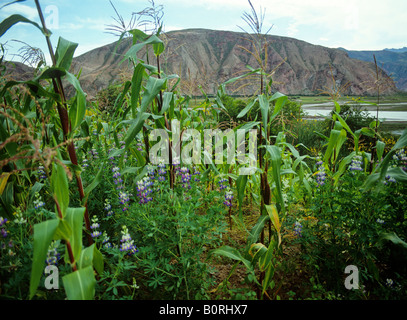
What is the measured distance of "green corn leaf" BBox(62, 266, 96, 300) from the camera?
889 millimetres

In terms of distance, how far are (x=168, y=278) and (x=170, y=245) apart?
0.23 metres

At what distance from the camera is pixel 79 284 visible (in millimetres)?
915

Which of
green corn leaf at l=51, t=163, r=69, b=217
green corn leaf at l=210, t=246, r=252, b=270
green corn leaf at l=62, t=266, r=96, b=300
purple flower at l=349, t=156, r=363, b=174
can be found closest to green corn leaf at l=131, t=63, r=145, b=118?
green corn leaf at l=51, t=163, r=69, b=217

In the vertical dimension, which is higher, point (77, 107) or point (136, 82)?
point (136, 82)

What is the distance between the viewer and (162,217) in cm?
153

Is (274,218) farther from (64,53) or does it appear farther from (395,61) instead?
(395,61)

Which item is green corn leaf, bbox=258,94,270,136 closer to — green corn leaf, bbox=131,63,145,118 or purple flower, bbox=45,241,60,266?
green corn leaf, bbox=131,63,145,118

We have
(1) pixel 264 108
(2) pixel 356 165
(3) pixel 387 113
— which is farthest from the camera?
(3) pixel 387 113

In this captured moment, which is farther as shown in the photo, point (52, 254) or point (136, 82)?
point (136, 82)

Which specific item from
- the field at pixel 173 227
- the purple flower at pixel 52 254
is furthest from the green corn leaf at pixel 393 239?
the purple flower at pixel 52 254

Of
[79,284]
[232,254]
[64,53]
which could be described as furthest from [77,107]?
[232,254]

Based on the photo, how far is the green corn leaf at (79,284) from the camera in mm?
889
